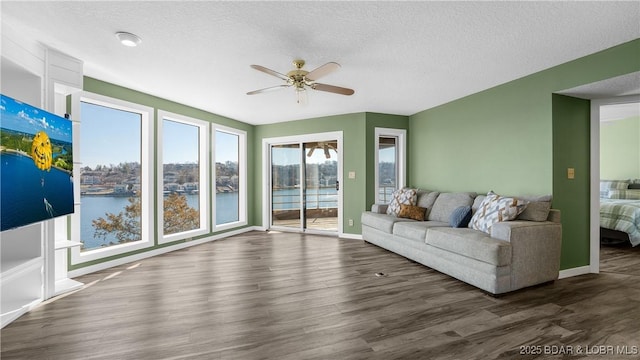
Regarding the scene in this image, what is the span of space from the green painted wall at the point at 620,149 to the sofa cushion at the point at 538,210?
16.5ft

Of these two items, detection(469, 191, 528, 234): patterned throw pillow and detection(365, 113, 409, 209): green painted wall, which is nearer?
detection(469, 191, 528, 234): patterned throw pillow

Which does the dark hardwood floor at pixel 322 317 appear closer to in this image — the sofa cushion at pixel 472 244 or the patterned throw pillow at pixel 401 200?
the sofa cushion at pixel 472 244

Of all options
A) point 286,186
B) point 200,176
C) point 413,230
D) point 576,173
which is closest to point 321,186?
point 286,186

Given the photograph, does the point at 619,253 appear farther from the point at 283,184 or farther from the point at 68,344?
the point at 68,344

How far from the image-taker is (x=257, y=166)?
646cm

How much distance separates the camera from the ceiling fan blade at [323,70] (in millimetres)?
2449

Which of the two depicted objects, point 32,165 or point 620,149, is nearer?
point 32,165

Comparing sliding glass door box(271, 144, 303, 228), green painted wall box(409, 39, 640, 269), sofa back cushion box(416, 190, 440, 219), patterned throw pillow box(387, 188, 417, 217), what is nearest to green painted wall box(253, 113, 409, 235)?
patterned throw pillow box(387, 188, 417, 217)

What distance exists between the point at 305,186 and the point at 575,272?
4.54 metres

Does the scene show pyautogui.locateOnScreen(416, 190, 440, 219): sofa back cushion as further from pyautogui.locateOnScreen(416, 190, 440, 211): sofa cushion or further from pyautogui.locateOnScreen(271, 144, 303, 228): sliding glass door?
pyautogui.locateOnScreen(271, 144, 303, 228): sliding glass door

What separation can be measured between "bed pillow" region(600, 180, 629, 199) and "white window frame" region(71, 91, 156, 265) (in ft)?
29.3

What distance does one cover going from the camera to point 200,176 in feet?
17.1

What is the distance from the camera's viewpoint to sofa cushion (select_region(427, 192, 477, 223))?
4105 millimetres

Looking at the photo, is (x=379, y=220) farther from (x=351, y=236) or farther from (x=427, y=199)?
(x=351, y=236)
